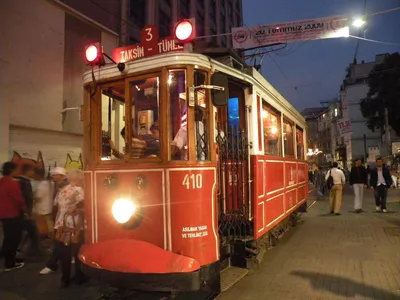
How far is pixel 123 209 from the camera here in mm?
4137

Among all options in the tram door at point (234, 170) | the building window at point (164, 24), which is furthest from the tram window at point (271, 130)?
the building window at point (164, 24)

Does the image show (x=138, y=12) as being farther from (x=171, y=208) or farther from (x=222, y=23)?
(x=222, y=23)

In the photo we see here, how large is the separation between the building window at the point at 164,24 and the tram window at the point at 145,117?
14.2m

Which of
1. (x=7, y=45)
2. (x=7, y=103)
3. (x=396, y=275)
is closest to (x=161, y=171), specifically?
(x=396, y=275)

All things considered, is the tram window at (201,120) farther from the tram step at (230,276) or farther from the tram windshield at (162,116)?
the tram step at (230,276)

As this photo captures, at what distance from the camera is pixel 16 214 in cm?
612

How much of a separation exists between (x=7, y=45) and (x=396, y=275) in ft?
29.8

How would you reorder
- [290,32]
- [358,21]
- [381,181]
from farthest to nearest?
[381,181] < [290,32] < [358,21]

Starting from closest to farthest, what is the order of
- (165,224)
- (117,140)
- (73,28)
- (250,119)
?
(165,224) < (117,140) < (250,119) < (73,28)

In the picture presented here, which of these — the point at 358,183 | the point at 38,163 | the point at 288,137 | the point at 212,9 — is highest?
the point at 212,9

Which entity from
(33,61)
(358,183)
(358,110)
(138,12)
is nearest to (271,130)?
(33,61)

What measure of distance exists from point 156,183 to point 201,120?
0.91 meters

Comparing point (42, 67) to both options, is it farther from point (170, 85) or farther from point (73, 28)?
point (170, 85)

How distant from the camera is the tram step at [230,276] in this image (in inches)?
189
